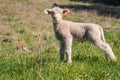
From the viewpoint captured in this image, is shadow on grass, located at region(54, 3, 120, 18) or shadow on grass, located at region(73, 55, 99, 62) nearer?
shadow on grass, located at region(73, 55, 99, 62)

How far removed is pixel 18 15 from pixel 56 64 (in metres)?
26.4

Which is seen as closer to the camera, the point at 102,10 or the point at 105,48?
the point at 105,48

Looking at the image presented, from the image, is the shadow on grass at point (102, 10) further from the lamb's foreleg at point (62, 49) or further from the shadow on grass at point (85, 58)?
the lamb's foreleg at point (62, 49)

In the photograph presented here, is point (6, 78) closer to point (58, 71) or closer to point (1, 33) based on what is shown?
point (58, 71)

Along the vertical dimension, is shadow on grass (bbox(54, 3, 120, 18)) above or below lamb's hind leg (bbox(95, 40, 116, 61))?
below

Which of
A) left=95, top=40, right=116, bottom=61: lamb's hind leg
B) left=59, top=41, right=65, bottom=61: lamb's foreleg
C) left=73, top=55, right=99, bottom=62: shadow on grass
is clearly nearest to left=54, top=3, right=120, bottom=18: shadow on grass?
left=73, top=55, right=99, bottom=62: shadow on grass

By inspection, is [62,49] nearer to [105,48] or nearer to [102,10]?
[105,48]

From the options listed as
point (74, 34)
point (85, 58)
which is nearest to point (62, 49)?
point (74, 34)

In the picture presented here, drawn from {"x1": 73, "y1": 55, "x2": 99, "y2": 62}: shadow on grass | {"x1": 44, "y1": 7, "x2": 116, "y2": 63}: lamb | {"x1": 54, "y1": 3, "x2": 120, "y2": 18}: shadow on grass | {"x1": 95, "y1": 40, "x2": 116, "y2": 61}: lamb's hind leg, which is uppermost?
{"x1": 44, "y1": 7, "x2": 116, "y2": 63}: lamb

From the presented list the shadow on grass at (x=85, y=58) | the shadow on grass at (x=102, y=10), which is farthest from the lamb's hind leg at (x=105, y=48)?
the shadow on grass at (x=102, y=10)

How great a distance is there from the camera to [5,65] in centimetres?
874

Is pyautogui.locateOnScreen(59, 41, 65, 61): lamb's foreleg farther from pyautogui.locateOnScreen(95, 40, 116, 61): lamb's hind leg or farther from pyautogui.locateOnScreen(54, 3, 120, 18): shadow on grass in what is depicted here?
pyautogui.locateOnScreen(54, 3, 120, 18): shadow on grass

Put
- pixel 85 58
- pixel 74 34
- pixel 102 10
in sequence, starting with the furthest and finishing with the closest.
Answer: pixel 102 10 → pixel 85 58 → pixel 74 34

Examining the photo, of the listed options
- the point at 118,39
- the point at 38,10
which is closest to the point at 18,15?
the point at 38,10
